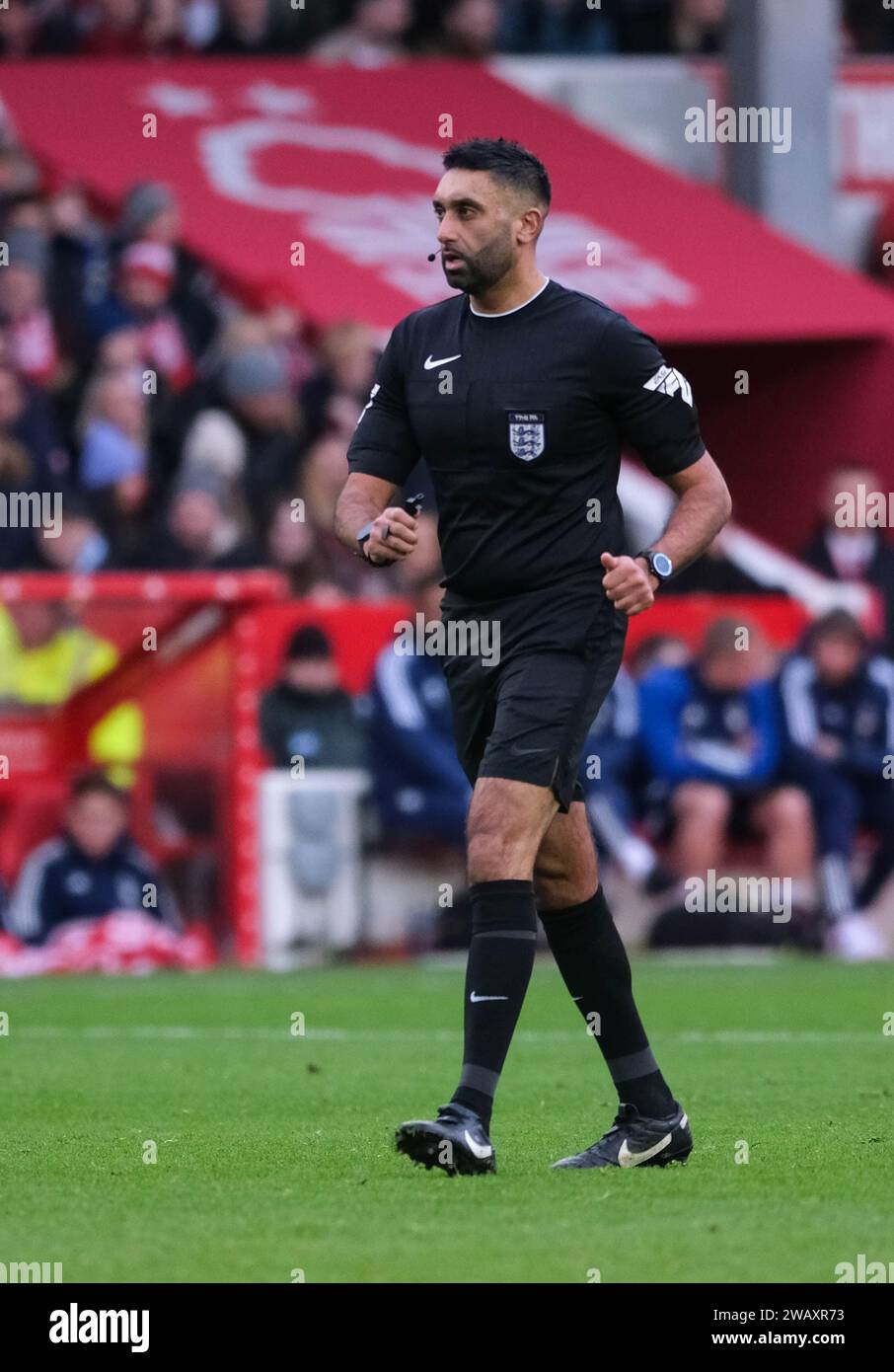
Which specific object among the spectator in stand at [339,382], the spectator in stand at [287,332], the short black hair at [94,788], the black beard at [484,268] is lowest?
the short black hair at [94,788]

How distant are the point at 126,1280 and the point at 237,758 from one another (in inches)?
341

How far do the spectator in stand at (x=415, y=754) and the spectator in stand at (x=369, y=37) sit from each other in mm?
8093

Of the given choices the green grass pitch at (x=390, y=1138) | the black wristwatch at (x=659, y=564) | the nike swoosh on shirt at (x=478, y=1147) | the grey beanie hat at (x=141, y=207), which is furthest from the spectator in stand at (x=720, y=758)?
the nike swoosh on shirt at (x=478, y=1147)

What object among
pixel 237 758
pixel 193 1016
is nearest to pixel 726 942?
pixel 237 758

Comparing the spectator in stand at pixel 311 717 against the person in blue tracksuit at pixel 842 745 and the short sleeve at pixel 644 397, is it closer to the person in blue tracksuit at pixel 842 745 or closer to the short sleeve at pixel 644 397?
the person in blue tracksuit at pixel 842 745

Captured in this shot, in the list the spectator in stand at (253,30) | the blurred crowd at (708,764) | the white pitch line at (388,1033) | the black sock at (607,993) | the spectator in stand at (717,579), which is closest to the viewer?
the black sock at (607,993)

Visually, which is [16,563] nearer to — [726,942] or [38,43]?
[726,942]

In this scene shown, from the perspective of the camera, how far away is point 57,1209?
19.1ft

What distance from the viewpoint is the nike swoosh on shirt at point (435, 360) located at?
6559mm

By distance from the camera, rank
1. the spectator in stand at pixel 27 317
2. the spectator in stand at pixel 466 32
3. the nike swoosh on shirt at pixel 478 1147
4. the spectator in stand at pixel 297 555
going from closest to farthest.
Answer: the nike swoosh on shirt at pixel 478 1147
the spectator in stand at pixel 297 555
the spectator in stand at pixel 27 317
the spectator in stand at pixel 466 32

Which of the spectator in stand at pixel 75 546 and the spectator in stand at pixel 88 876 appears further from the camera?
the spectator in stand at pixel 75 546

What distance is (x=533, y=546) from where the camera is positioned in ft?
21.2

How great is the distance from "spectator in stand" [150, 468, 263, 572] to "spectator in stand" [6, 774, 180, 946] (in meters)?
1.37

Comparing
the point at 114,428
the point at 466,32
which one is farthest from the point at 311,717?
the point at 466,32
